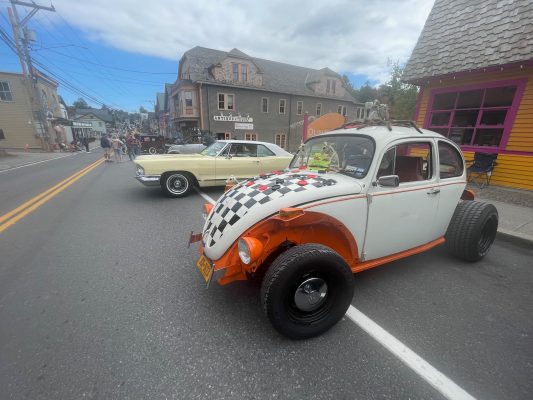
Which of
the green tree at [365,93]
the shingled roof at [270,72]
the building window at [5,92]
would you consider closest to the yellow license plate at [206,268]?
the shingled roof at [270,72]

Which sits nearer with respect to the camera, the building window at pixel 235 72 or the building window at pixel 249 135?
the building window at pixel 235 72

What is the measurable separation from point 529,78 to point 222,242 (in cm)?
883

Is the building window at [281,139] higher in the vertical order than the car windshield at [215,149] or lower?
lower

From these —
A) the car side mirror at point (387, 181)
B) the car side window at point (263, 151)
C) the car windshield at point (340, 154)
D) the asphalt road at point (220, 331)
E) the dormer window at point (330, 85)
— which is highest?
the dormer window at point (330, 85)

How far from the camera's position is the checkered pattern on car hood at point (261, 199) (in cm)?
220

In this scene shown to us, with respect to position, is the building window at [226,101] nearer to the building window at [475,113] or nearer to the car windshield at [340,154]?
the building window at [475,113]

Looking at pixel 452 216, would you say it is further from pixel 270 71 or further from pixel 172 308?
pixel 270 71

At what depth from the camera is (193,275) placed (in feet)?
9.89

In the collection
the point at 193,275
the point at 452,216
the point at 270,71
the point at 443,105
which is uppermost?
the point at 270,71

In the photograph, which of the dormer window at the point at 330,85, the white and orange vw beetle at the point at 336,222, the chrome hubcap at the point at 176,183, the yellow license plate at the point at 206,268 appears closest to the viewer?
the white and orange vw beetle at the point at 336,222

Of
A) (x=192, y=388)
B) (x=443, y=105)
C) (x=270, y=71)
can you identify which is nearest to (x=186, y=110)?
(x=270, y=71)

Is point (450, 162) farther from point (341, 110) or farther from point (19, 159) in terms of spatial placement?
point (341, 110)

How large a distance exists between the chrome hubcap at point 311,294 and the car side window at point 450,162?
2.38m

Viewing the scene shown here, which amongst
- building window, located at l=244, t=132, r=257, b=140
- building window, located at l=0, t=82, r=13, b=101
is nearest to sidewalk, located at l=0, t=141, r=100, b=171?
building window, located at l=0, t=82, r=13, b=101
